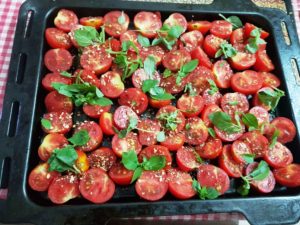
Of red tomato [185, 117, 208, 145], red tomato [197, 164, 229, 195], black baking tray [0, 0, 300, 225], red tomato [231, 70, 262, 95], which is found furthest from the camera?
red tomato [231, 70, 262, 95]

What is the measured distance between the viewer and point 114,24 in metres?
1.63

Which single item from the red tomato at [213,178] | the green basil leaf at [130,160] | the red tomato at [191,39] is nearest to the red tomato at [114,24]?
the red tomato at [191,39]

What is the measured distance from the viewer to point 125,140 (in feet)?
4.57

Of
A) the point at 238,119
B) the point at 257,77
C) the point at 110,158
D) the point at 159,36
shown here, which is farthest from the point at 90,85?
the point at 257,77

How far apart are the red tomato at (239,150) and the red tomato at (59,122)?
0.63 metres

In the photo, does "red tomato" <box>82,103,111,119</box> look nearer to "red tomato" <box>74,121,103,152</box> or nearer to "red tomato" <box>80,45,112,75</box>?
"red tomato" <box>74,121,103,152</box>

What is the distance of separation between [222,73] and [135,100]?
399 millimetres

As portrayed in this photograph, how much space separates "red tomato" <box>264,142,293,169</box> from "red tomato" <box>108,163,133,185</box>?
1.75ft

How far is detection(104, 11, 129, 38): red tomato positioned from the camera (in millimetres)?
1625

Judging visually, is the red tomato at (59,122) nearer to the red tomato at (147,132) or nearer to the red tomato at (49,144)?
the red tomato at (49,144)

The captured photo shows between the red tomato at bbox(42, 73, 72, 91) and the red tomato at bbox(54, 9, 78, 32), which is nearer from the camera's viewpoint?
the red tomato at bbox(42, 73, 72, 91)

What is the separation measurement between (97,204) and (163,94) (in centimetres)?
49

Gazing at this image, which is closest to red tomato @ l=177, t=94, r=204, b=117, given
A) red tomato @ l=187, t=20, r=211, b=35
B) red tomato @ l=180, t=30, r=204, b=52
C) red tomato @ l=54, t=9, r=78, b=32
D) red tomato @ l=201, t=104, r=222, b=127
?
red tomato @ l=201, t=104, r=222, b=127

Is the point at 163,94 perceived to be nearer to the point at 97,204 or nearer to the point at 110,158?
the point at 110,158
